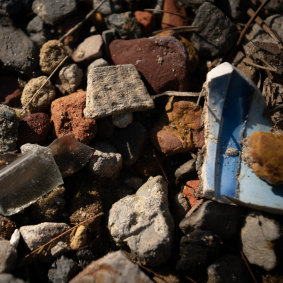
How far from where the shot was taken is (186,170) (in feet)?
7.84

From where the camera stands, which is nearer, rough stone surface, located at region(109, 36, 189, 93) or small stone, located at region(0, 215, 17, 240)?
small stone, located at region(0, 215, 17, 240)

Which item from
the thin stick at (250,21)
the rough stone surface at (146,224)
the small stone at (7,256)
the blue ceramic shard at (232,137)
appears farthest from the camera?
the thin stick at (250,21)

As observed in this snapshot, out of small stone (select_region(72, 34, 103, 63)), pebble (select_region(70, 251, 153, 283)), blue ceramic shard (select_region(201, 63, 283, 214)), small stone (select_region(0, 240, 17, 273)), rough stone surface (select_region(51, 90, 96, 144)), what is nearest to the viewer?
pebble (select_region(70, 251, 153, 283))

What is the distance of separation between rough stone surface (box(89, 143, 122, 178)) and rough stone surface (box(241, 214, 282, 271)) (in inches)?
41.6

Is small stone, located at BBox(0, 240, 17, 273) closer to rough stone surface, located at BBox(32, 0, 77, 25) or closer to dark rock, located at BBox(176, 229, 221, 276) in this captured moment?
dark rock, located at BBox(176, 229, 221, 276)

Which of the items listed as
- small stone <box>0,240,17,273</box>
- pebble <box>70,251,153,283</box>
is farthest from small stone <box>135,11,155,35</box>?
small stone <box>0,240,17,273</box>

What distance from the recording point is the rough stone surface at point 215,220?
6.90 ft

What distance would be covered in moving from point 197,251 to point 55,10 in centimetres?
230

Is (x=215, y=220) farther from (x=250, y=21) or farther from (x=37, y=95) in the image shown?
(x=250, y=21)

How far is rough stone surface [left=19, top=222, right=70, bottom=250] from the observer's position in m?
2.05

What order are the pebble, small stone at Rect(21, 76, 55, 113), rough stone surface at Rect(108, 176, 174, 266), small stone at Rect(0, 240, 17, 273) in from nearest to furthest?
the pebble < small stone at Rect(0, 240, 17, 273) < rough stone surface at Rect(108, 176, 174, 266) < small stone at Rect(21, 76, 55, 113)

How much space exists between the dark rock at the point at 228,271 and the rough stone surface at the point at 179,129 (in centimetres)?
88

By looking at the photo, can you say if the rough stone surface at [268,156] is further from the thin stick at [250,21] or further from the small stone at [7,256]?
the small stone at [7,256]

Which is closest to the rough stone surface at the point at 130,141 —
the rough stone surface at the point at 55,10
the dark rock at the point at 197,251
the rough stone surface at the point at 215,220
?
the rough stone surface at the point at 215,220
